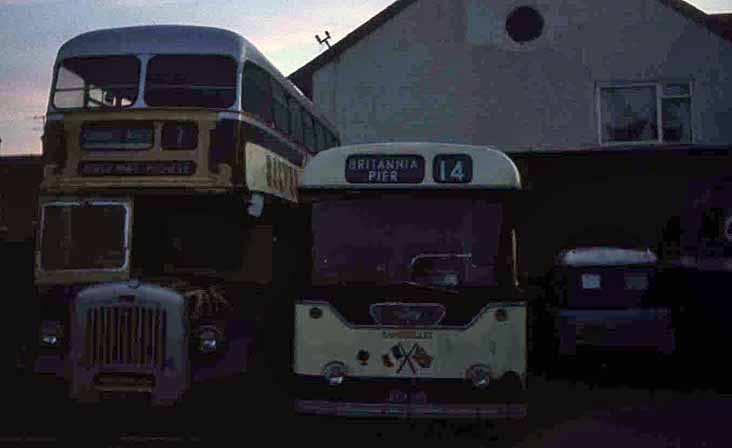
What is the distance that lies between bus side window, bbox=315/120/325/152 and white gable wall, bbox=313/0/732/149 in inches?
293

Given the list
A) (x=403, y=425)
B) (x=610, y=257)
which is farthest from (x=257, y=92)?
(x=610, y=257)

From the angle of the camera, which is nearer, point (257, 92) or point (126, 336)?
point (126, 336)

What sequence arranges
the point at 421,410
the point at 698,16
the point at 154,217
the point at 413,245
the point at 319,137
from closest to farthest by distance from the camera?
the point at 421,410
the point at 413,245
the point at 154,217
the point at 319,137
the point at 698,16

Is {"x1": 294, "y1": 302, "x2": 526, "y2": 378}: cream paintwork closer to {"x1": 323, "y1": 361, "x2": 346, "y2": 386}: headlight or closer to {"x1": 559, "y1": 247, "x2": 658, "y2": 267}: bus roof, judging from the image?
{"x1": 323, "y1": 361, "x2": 346, "y2": 386}: headlight

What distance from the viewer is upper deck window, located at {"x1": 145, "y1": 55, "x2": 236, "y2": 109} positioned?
10646 millimetres

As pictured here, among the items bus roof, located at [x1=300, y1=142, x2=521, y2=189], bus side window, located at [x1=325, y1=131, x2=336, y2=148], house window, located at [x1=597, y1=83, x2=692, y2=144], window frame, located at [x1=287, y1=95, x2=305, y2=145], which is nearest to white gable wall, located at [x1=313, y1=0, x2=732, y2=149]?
house window, located at [x1=597, y1=83, x2=692, y2=144]

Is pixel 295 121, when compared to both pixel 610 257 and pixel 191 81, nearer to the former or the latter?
pixel 191 81

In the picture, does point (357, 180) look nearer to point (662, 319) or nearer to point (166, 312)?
point (166, 312)

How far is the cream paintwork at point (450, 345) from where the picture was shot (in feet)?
26.3

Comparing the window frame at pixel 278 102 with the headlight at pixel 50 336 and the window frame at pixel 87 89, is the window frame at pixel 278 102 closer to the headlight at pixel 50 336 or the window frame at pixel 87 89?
the window frame at pixel 87 89

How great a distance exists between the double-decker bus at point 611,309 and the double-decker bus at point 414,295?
3070mm

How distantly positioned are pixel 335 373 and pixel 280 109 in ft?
17.5

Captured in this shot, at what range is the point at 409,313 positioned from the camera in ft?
26.4

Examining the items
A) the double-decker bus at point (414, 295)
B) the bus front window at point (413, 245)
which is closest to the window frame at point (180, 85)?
the double-decker bus at point (414, 295)
